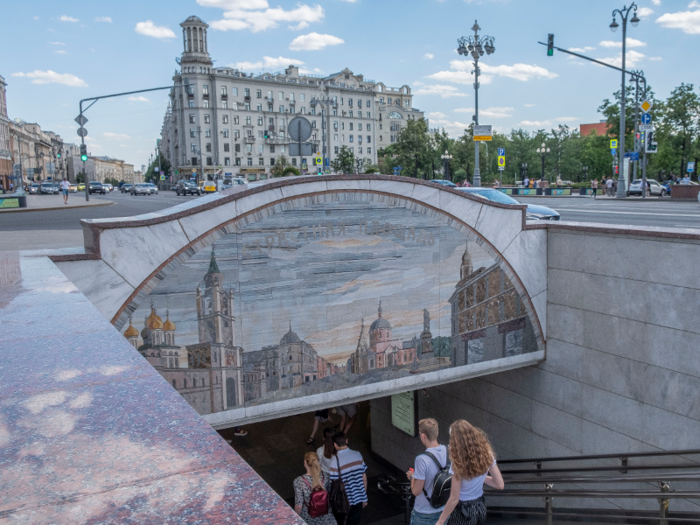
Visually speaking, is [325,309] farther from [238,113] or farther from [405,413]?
[238,113]

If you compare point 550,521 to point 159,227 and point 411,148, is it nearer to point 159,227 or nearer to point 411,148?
point 159,227

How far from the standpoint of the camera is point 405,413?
13281 mm

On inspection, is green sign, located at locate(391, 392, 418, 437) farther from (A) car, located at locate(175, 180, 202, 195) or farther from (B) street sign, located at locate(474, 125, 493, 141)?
(A) car, located at locate(175, 180, 202, 195)

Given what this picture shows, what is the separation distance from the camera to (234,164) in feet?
313

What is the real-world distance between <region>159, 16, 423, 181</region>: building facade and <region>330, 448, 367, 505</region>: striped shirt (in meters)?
84.3

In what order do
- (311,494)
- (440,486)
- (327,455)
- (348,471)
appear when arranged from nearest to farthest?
(440,486) → (311,494) → (348,471) → (327,455)

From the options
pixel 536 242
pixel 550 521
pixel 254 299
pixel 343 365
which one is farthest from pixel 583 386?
pixel 254 299

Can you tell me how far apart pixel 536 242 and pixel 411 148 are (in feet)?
181

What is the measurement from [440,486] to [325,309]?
3.77m

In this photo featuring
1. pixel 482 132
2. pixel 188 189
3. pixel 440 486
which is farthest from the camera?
pixel 188 189

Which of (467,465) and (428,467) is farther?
(428,467)

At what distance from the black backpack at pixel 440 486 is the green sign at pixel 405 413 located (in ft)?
24.9

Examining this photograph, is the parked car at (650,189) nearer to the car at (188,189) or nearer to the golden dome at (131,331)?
the car at (188,189)

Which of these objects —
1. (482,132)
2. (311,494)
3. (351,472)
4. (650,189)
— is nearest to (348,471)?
(351,472)
